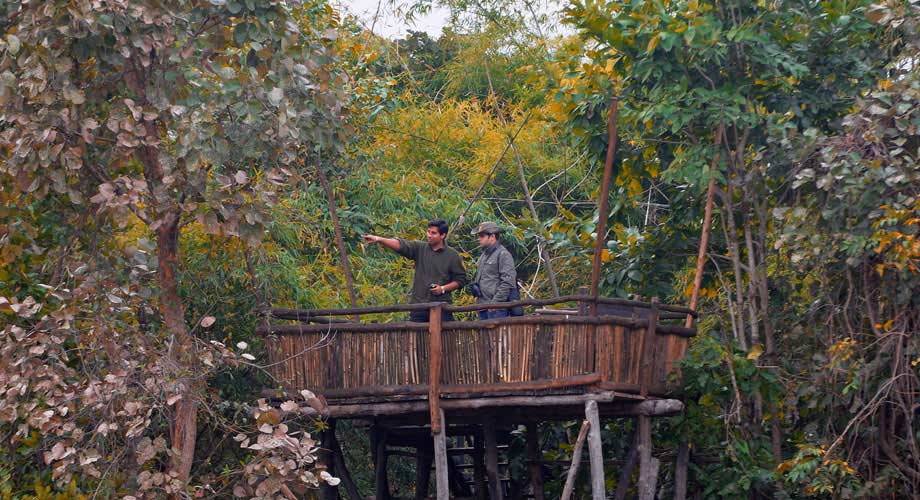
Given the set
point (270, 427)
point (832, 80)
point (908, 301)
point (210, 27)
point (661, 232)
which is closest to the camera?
point (270, 427)

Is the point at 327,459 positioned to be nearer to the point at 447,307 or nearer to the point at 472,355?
the point at 472,355

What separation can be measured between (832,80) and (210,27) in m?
5.41

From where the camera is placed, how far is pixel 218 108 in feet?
29.7

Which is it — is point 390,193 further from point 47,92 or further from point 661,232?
point 47,92

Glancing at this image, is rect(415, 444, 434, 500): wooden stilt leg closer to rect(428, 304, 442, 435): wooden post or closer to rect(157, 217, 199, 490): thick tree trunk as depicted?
rect(428, 304, 442, 435): wooden post

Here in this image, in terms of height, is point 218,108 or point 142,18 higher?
point 142,18

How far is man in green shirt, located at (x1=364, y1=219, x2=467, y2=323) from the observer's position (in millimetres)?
10984

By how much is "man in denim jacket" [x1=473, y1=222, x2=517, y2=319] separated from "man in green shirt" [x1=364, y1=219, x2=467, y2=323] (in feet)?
0.62

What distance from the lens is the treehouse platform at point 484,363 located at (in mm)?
10352

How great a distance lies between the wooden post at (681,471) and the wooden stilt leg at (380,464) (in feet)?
9.60

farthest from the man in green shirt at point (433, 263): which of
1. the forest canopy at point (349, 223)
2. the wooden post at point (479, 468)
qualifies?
the wooden post at point (479, 468)

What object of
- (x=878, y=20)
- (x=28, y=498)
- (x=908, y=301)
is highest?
(x=878, y=20)

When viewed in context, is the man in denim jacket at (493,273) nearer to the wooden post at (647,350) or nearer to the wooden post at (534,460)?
the wooden post at (647,350)

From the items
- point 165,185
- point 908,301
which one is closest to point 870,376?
point 908,301
